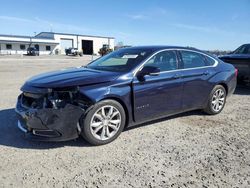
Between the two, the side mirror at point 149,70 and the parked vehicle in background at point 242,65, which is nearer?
the side mirror at point 149,70

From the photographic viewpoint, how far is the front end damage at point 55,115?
3.79 metres

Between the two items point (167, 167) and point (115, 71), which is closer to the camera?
point (167, 167)

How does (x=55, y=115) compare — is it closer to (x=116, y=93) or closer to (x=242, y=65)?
(x=116, y=93)

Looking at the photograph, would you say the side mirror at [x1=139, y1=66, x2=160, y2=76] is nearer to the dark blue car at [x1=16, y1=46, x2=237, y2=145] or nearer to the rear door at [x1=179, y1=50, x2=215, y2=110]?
the dark blue car at [x1=16, y1=46, x2=237, y2=145]

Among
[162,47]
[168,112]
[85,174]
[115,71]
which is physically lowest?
[85,174]

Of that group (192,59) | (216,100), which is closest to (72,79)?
(192,59)

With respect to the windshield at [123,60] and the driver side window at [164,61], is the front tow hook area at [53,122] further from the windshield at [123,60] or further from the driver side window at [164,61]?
the driver side window at [164,61]

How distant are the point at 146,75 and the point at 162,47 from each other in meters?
0.94

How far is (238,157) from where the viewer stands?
150 inches

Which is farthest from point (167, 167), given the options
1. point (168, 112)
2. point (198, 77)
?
point (198, 77)

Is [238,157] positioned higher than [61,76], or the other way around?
[61,76]

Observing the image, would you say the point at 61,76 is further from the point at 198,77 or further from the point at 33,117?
the point at 198,77

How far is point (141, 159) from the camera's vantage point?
3701 mm

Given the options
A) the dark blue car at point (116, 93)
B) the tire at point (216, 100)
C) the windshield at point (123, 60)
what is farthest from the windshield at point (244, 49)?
the windshield at point (123, 60)
